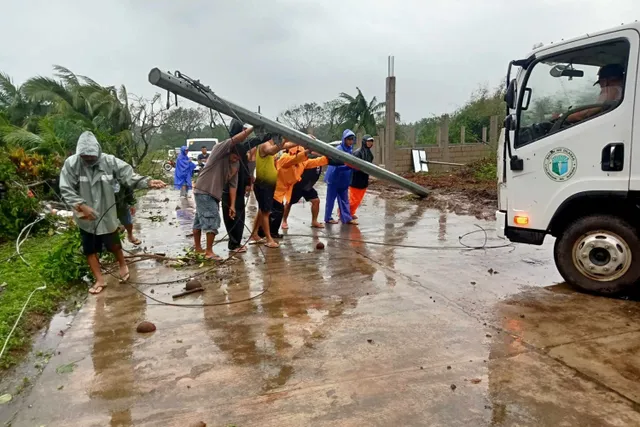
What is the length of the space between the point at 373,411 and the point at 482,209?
854 cm

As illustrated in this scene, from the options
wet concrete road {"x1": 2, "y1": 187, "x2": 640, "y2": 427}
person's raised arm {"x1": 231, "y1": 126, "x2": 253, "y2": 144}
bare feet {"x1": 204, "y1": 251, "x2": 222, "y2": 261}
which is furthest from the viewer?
bare feet {"x1": 204, "y1": 251, "x2": 222, "y2": 261}

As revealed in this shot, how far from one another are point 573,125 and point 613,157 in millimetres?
466

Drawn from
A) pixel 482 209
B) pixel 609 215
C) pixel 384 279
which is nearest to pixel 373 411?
pixel 384 279

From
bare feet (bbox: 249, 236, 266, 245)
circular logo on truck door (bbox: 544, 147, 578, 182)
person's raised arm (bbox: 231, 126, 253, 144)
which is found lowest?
bare feet (bbox: 249, 236, 266, 245)

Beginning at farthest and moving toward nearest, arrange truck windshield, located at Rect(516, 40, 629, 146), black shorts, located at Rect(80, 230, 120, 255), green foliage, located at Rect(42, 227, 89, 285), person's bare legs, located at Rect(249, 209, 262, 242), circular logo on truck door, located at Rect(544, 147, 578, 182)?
person's bare legs, located at Rect(249, 209, 262, 242)
green foliage, located at Rect(42, 227, 89, 285)
black shorts, located at Rect(80, 230, 120, 255)
circular logo on truck door, located at Rect(544, 147, 578, 182)
truck windshield, located at Rect(516, 40, 629, 146)

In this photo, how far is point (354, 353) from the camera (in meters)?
3.42

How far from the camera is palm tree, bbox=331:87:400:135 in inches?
1110

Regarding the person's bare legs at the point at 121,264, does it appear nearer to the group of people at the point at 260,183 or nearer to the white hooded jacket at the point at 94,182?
the white hooded jacket at the point at 94,182

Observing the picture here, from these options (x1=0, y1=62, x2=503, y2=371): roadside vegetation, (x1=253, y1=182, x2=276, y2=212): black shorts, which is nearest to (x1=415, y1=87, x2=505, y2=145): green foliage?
(x1=0, y1=62, x2=503, y2=371): roadside vegetation

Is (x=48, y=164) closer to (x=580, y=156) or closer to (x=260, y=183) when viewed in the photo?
(x=260, y=183)

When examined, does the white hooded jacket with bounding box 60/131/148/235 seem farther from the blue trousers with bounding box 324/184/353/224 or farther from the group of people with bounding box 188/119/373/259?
the blue trousers with bounding box 324/184/353/224

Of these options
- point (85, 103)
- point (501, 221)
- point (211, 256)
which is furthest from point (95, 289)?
point (85, 103)

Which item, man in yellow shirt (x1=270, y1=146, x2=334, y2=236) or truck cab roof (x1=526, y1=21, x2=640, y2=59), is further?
man in yellow shirt (x1=270, y1=146, x2=334, y2=236)

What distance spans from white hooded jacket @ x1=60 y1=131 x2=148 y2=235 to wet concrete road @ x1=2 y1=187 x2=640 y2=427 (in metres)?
0.77
